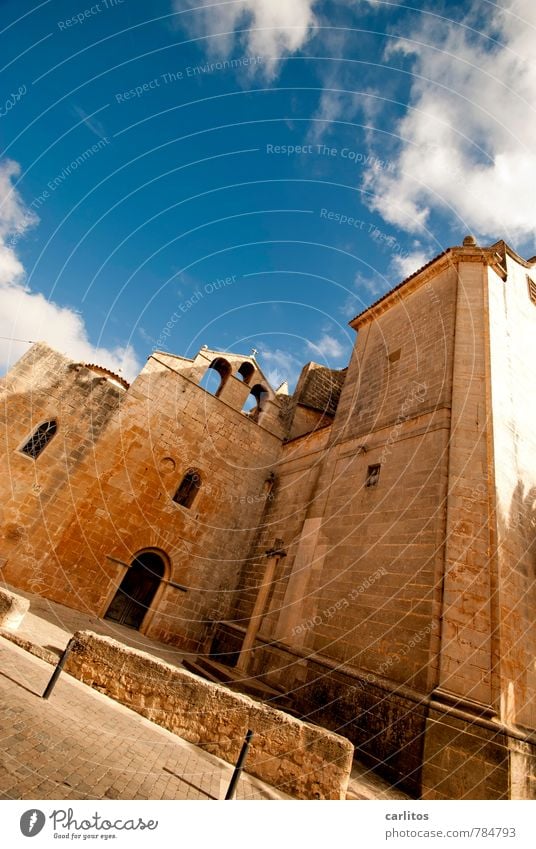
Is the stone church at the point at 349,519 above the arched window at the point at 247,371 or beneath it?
beneath

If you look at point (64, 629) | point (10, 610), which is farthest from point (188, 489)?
point (10, 610)

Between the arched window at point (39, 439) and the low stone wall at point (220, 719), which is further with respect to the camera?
the arched window at point (39, 439)

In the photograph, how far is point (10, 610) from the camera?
6.24 m

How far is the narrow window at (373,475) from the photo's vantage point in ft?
30.6

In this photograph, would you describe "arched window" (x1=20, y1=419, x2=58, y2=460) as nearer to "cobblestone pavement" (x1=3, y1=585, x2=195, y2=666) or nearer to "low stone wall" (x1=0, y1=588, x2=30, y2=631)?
"cobblestone pavement" (x1=3, y1=585, x2=195, y2=666)

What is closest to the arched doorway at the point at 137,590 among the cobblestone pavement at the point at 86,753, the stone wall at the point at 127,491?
the stone wall at the point at 127,491

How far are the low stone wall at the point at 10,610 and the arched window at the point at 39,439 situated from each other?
5.73 metres

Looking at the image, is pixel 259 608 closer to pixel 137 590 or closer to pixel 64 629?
pixel 137 590

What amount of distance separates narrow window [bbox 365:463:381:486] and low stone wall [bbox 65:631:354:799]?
5.69 metres

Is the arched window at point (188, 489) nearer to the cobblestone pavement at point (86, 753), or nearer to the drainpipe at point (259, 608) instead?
the drainpipe at point (259, 608)

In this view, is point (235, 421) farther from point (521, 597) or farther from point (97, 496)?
Answer: point (521, 597)

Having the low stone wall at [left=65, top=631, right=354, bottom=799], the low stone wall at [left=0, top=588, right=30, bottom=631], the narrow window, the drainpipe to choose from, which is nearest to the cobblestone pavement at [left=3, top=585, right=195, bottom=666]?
the low stone wall at [left=0, top=588, right=30, bottom=631]

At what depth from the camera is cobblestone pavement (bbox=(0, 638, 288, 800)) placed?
305 centimetres

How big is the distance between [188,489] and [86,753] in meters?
10.2
